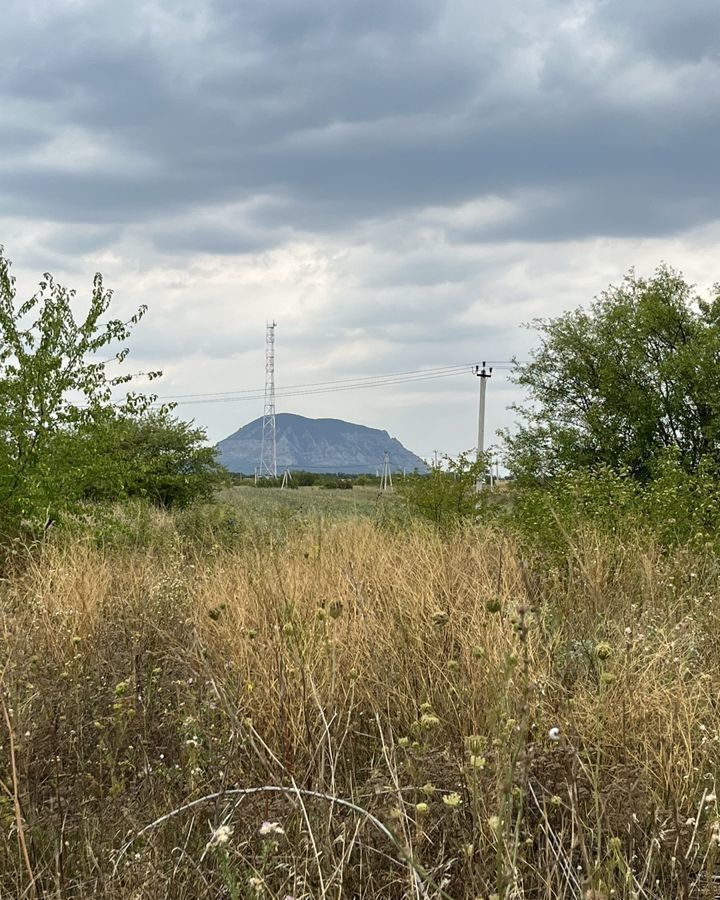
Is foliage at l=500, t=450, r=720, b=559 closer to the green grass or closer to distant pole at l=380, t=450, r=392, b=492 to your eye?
the green grass

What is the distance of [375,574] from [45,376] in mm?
5963

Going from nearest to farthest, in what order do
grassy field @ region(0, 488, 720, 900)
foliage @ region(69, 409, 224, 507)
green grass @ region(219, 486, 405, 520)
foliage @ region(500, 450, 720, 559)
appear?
grassy field @ region(0, 488, 720, 900) → foliage @ region(500, 450, 720, 559) → foliage @ region(69, 409, 224, 507) → green grass @ region(219, 486, 405, 520)

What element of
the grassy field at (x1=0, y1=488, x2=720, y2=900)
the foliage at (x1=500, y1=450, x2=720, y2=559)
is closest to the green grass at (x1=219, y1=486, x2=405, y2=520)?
the foliage at (x1=500, y1=450, x2=720, y2=559)

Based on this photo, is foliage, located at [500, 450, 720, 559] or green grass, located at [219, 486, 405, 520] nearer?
foliage, located at [500, 450, 720, 559]

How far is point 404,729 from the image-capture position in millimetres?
3930

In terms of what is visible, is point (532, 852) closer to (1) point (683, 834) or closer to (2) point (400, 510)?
(1) point (683, 834)

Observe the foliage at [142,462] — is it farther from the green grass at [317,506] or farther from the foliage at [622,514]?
the foliage at [622,514]

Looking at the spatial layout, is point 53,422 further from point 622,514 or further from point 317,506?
point 317,506

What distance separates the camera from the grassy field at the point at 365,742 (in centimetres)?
265

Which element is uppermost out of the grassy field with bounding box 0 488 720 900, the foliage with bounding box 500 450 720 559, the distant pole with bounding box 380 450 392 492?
the distant pole with bounding box 380 450 392 492

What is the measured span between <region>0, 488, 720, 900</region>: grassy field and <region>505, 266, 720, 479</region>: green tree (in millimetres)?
12829

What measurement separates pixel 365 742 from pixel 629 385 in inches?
667

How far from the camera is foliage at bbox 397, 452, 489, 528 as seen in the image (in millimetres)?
13234

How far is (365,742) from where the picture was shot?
388cm
